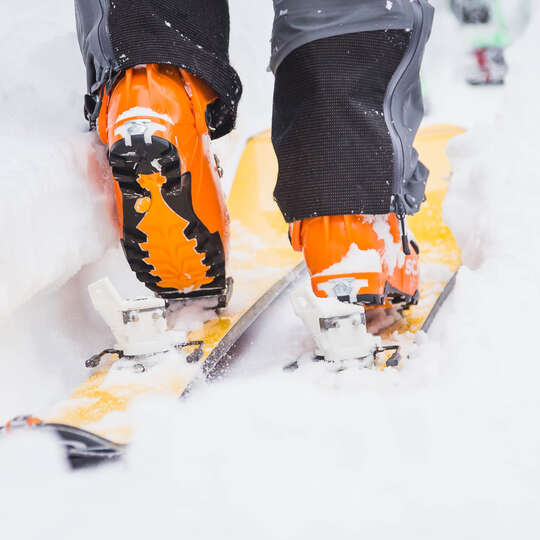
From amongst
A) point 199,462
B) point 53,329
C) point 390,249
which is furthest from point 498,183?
point 199,462

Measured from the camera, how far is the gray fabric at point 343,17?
43.2 inches

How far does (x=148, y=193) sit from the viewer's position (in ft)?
3.83

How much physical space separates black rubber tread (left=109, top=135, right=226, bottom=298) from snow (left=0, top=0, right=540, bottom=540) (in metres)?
0.12

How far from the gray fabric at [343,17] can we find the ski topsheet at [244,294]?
20.4 inches

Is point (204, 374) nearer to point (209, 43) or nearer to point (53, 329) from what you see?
point (53, 329)

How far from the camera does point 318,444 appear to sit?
746 mm

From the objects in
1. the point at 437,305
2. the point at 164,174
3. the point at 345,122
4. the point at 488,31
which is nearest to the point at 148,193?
the point at 164,174

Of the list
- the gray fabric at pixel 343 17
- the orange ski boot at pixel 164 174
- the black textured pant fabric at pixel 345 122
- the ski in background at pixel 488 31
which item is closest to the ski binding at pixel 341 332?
the black textured pant fabric at pixel 345 122

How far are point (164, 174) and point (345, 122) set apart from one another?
304 mm

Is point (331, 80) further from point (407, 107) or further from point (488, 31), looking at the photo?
point (488, 31)

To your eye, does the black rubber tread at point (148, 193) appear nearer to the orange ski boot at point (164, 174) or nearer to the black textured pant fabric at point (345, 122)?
the orange ski boot at point (164, 174)

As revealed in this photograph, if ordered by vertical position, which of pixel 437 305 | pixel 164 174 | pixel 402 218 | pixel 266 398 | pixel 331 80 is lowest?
pixel 437 305

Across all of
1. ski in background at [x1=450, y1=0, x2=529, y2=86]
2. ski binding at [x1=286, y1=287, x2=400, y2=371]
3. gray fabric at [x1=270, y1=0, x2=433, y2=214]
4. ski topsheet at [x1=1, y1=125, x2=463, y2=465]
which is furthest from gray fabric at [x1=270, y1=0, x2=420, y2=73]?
ski in background at [x1=450, y1=0, x2=529, y2=86]

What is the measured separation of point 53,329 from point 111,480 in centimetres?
62
